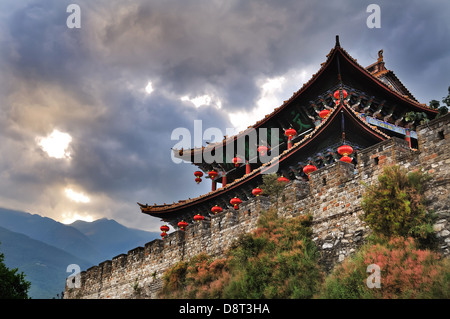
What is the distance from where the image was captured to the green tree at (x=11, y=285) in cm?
1709

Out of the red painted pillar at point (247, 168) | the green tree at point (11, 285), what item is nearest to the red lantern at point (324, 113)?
the red painted pillar at point (247, 168)

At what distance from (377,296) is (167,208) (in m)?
20.9

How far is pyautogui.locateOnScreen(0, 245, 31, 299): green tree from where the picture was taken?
17.1 metres

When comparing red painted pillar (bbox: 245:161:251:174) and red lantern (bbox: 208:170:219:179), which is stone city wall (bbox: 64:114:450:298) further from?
red lantern (bbox: 208:170:219:179)

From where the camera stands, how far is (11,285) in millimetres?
17672

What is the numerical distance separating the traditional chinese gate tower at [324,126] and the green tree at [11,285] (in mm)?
10878

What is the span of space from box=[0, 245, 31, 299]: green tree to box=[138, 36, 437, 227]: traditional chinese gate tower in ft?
35.7

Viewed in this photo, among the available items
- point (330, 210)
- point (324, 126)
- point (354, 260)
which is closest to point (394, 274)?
point (354, 260)

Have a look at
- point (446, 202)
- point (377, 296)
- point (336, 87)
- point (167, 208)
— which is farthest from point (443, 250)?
point (167, 208)

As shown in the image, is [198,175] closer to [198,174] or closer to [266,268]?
[198,174]

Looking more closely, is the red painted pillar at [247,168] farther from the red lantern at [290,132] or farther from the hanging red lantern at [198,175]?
the hanging red lantern at [198,175]

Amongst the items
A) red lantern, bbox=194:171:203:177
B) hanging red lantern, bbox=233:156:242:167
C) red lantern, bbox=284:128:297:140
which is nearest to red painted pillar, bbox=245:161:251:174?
hanging red lantern, bbox=233:156:242:167

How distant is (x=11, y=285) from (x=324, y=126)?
1299 centimetres

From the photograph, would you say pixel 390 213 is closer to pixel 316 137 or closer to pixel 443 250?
pixel 443 250
